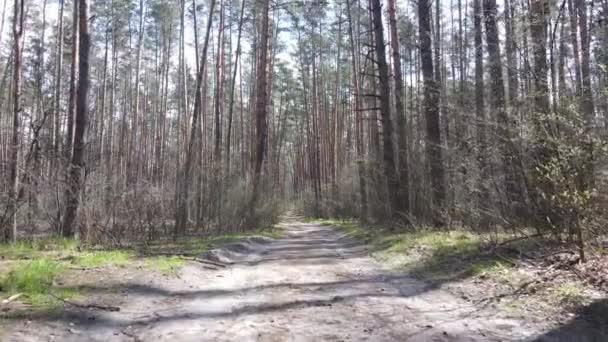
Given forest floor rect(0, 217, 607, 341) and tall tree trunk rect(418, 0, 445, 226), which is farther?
tall tree trunk rect(418, 0, 445, 226)

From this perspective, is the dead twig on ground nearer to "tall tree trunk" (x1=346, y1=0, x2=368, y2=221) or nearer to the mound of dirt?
the mound of dirt

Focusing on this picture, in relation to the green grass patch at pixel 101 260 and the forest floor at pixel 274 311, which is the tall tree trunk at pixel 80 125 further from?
the forest floor at pixel 274 311

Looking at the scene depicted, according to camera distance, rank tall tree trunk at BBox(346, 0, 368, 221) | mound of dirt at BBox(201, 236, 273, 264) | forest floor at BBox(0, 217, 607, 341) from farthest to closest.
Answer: tall tree trunk at BBox(346, 0, 368, 221)
mound of dirt at BBox(201, 236, 273, 264)
forest floor at BBox(0, 217, 607, 341)

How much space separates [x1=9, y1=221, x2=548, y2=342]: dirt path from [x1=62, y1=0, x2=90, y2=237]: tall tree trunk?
3822 millimetres

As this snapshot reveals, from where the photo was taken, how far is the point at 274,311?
5.15 metres

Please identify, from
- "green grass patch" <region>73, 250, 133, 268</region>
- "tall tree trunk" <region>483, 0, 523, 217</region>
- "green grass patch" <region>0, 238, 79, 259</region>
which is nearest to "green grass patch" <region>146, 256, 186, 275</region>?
"green grass patch" <region>73, 250, 133, 268</region>

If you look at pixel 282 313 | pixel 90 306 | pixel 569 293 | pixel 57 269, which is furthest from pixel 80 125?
pixel 569 293

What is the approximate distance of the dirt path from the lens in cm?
423

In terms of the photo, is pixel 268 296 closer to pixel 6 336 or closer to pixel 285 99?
pixel 6 336

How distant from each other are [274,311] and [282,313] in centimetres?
13

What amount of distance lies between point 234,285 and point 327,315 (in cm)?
215

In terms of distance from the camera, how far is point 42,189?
9.88 meters

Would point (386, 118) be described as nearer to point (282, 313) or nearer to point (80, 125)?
point (80, 125)

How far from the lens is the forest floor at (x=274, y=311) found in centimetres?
420
